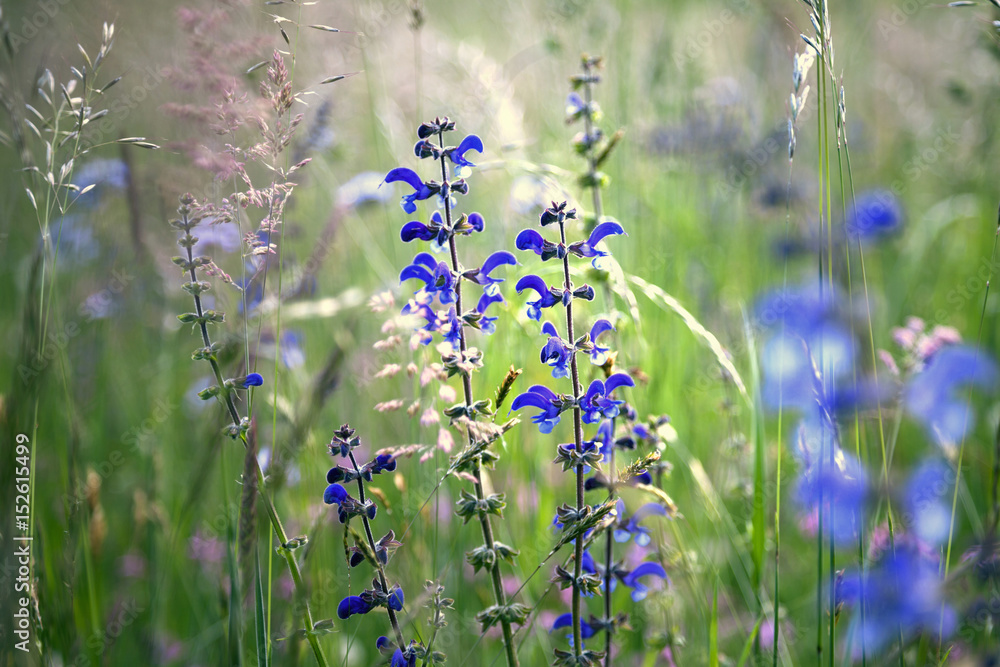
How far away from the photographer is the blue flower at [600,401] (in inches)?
59.6

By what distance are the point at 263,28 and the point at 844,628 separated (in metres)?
3.26

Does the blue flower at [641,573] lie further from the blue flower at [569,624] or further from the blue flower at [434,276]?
the blue flower at [434,276]

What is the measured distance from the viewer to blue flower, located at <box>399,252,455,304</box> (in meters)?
1.58

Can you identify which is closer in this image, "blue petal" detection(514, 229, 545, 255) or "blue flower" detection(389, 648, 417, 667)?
"blue flower" detection(389, 648, 417, 667)

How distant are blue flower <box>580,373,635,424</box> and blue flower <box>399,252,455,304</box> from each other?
1.33 ft

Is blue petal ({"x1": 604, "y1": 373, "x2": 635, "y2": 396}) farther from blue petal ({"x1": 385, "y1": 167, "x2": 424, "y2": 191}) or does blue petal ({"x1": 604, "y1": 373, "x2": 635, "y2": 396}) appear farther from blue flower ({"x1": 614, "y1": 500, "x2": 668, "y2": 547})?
blue petal ({"x1": 385, "y1": 167, "x2": 424, "y2": 191})

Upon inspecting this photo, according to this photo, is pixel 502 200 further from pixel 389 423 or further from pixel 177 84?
pixel 177 84

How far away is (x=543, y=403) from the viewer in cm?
157

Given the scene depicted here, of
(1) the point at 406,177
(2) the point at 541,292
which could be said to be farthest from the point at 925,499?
(1) the point at 406,177

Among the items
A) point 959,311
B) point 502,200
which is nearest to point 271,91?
point 502,200

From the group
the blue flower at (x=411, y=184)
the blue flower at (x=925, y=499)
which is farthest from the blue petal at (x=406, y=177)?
the blue flower at (x=925, y=499)

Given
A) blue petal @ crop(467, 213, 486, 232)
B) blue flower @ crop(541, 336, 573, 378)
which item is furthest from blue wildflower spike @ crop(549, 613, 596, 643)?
blue petal @ crop(467, 213, 486, 232)

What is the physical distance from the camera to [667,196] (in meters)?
4.31

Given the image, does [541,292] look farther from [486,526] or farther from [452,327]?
[486,526]
